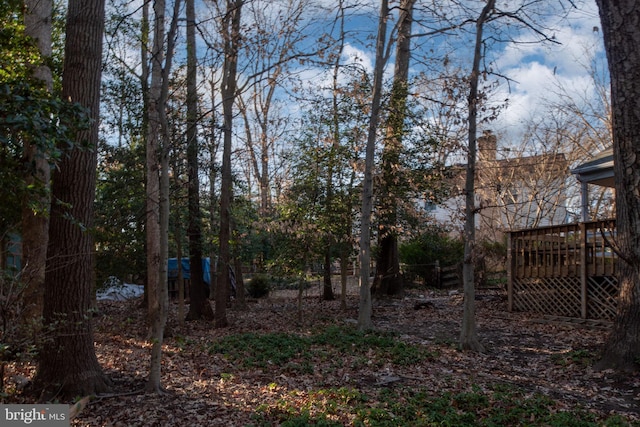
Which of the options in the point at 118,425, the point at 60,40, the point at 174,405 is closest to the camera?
the point at 118,425

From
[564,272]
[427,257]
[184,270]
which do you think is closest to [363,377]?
[564,272]

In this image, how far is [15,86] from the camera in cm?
470

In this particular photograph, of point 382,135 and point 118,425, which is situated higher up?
point 382,135

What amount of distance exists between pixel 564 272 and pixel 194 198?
8.66 metres

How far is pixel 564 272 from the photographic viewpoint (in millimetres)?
12695

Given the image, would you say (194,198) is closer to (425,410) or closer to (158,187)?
(158,187)

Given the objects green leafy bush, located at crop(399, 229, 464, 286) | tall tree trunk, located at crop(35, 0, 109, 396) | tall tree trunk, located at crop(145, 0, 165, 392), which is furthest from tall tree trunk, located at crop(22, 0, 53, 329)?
green leafy bush, located at crop(399, 229, 464, 286)

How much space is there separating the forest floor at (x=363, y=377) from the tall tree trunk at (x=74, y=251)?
44 centimetres

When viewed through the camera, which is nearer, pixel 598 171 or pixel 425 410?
pixel 425 410

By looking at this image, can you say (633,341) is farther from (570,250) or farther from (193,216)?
(193,216)

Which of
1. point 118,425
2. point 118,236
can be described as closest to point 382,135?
point 118,236

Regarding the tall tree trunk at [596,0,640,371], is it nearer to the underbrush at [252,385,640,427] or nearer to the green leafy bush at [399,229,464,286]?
the underbrush at [252,385,640,427]

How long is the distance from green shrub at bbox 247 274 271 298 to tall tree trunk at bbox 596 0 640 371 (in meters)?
14.1

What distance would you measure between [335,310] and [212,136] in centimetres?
590
